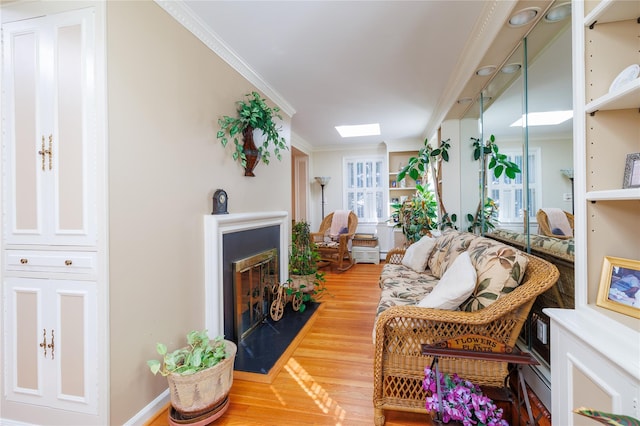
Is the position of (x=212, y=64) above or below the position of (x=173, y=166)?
above

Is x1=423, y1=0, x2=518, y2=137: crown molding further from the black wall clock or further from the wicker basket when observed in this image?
the wicker basket

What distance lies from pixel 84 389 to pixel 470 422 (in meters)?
1.79

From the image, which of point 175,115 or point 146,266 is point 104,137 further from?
point 146,266

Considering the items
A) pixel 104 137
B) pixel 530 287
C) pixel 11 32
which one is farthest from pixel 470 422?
pixel 11 32

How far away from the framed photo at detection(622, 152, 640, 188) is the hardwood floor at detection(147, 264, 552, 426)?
147 centimetres

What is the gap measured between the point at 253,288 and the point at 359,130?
3.47 metres

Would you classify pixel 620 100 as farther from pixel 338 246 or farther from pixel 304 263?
pixel 338 246

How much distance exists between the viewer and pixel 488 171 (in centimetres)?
252

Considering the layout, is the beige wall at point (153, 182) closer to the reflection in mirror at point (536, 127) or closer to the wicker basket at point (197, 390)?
the wicker basket at point (197, 390)

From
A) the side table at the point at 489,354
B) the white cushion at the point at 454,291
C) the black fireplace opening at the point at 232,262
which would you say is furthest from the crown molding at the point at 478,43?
the black fireplace opening at the point at 232,262

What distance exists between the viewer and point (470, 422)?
114 cm

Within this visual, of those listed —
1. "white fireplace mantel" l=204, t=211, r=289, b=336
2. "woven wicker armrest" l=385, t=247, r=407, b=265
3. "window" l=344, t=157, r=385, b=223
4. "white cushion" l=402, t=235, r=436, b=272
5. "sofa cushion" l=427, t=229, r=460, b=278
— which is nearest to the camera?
"white fireplace mantel" l=204, t=211, r=289, b=336

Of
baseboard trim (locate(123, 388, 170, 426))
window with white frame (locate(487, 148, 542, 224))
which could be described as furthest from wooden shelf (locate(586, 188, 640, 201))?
baseboard trim (locate(123, 388, 170, 426))

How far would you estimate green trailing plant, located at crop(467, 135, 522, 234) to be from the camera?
2158mm
